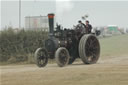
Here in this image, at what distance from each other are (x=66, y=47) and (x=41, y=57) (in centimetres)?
141

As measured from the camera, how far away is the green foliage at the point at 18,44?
21406mm

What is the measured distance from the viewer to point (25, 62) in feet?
68.3

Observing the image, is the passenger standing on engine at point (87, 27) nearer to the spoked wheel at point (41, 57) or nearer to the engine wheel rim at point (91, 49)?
the engine wheel rim at point (91, 49)

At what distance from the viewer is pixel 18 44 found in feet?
71.3

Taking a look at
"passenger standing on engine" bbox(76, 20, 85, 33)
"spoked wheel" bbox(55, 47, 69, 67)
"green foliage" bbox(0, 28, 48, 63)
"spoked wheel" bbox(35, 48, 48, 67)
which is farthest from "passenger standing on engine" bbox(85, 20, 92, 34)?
"green foliage" bbox(0, 28, 48, 63)

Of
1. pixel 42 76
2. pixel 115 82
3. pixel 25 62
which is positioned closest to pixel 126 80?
pixel 115 82

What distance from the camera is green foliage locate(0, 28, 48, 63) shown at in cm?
2141

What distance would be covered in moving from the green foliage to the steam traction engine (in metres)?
6.50

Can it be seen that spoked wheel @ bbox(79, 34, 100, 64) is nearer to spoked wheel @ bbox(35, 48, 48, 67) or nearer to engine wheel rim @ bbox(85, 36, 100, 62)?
engine wheel rim @ bbox(85, 36, 100, 62)

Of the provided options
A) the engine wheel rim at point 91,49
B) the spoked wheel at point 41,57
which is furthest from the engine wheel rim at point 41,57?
the engine wheel rim at point 91,49

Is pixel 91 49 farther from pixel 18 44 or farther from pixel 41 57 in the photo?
pixel 18 44

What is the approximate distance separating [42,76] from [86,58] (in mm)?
5177

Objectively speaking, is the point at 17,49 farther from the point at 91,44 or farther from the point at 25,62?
the point at 91,44

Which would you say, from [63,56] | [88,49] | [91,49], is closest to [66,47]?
[88,49]
